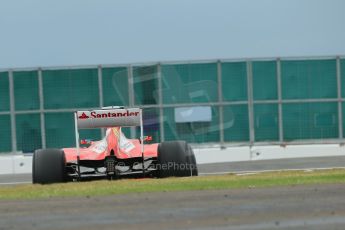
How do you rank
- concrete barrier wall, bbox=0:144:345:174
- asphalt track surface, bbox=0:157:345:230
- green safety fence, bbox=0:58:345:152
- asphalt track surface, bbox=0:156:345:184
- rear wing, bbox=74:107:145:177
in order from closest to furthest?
asphalt track surface, bbox=0:157:345:230, rear wing, bbox=74:107:145:177, asphalt track surface, bbox=0:156:345:184, concrete barrier wall, bbox=0:144:345:174, green safety fence, bbox=0:58:345:152

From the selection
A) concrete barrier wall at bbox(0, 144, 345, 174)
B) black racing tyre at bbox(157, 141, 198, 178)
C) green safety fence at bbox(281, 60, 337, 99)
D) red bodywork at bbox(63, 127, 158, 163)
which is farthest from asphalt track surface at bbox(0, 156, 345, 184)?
black racing tyre at bbox(157, 141, 198, 178)

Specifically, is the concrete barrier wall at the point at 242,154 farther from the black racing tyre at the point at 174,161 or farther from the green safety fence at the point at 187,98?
the black racing tyre at the point at 174,161

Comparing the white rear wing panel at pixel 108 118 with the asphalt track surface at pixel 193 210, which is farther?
the white rear wing panel at pixel 108 118

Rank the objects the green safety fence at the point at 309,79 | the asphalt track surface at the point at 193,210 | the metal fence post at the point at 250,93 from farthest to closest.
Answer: the green safety fence at the point at 309,79 → the metal fence post at the point at 250,93 → the asphalt track surface at the point at 193,210

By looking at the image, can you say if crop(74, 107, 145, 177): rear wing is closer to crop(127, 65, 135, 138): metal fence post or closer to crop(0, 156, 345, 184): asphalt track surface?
crop(0, 156, 345, 184): asphalt track surface

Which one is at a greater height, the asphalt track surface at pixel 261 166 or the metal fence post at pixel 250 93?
the metal fence post at pixel 250 93

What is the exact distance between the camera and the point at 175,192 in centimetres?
1247

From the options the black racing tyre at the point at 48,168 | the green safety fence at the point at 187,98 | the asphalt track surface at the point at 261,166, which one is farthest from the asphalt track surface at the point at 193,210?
the green safety fence at the point at 187,98

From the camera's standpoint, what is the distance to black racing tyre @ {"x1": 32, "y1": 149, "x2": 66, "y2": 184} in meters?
16.9

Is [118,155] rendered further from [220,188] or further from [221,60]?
[221,60]

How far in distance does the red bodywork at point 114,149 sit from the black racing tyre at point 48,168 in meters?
0.49

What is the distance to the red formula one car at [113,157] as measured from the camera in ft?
55.1

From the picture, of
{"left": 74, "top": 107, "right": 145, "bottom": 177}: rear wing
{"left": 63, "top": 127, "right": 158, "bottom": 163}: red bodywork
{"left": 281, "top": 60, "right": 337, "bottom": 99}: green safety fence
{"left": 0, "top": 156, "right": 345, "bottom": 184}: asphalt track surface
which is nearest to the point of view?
{"left": 74, "top": 107, "right": 145, "bottom": 177}: rear wing

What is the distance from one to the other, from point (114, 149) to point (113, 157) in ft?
0.85
